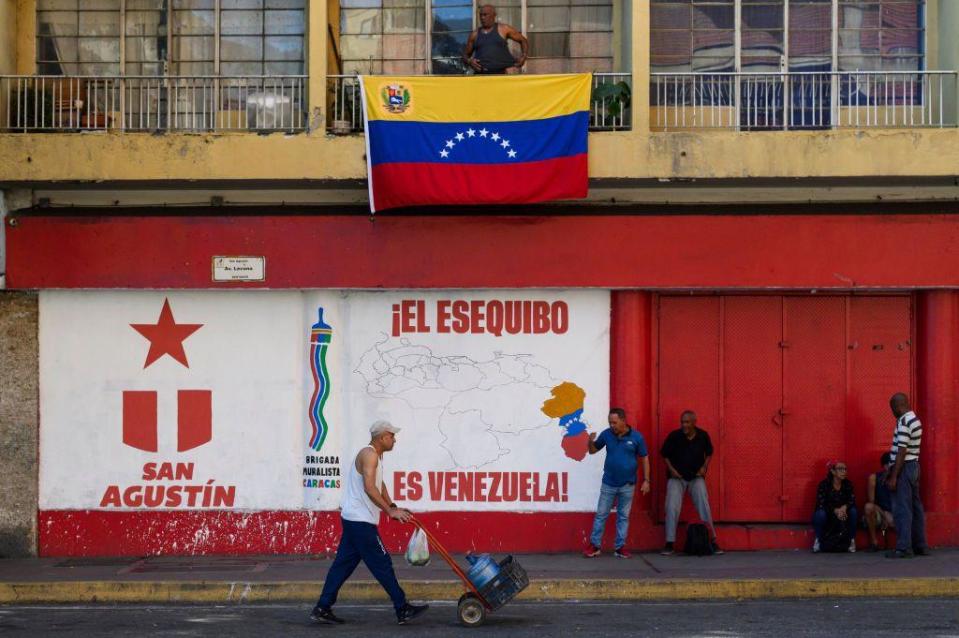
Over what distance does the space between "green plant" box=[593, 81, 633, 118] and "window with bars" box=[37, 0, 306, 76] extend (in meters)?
3.33

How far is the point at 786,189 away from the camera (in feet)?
50.1

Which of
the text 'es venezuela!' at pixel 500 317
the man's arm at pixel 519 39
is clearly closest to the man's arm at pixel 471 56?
the man's arm at pixel 519 39

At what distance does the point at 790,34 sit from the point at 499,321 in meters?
4.48

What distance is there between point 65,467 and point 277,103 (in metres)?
4.58

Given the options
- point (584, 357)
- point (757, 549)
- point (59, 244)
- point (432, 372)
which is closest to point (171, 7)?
point (59, 244)

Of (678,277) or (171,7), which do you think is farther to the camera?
(171,7)

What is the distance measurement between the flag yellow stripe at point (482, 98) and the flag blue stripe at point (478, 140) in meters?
0.07

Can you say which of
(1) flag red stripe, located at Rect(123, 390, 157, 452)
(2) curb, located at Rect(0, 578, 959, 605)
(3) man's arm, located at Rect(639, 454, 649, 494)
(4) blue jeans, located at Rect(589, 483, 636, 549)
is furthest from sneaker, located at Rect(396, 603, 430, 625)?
(1) flag red stripe, located at Rect(123, 390, 157, 452)

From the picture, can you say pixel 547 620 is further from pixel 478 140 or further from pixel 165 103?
pixel 165 103

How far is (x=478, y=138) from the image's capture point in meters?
14.5

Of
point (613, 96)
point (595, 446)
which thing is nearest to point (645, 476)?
point (595, 446)

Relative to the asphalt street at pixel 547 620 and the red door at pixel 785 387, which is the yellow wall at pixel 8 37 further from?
the red door at pixel 785 387

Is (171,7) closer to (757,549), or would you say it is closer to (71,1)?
(71,1)

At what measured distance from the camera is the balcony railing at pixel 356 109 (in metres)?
15.2
